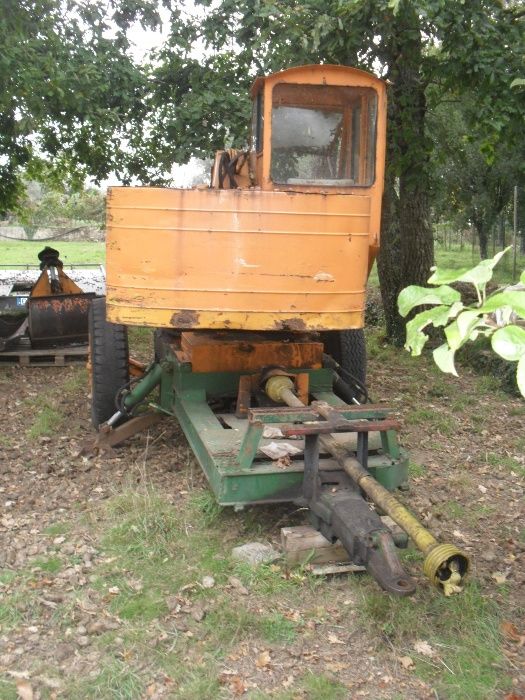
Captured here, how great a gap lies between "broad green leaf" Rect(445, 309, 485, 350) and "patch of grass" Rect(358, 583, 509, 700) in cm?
212

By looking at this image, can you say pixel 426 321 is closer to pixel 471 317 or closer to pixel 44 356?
pixel 471 317

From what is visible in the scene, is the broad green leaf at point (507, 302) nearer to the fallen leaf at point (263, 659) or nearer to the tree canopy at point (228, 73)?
the fallen leaf at point (263, 659)

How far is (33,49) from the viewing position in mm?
6707

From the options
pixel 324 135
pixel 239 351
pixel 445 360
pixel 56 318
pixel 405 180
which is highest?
pixel 324 135

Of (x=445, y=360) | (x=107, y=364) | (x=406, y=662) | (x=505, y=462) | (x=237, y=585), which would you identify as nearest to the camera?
(x=445, y=360)

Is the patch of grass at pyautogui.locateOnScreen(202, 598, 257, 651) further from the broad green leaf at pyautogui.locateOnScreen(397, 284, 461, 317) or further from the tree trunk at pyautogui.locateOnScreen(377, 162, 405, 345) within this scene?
the tree trunk at pyautogui.locateOnScreen(377, 162, 405, 345)

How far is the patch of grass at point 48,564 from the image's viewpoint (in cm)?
399

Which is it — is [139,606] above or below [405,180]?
below

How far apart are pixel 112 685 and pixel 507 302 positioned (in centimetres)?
242

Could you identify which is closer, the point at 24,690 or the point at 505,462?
the point at 24,690

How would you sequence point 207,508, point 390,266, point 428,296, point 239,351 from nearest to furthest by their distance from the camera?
point 428,296, point 207,508, point 239,351, point 390,266

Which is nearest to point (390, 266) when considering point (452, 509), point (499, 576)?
point (452, 509)

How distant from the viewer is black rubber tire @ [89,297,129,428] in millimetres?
6121

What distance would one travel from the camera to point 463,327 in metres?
1.43
